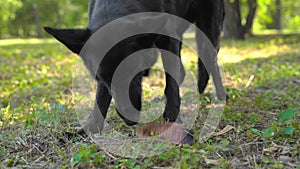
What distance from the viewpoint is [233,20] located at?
12.5m

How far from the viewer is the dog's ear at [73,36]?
8.11 feet

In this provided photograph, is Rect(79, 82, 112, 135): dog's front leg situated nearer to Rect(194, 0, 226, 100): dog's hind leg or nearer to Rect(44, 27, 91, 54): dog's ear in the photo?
Rect(44, 27, 91, 54): dog's ear

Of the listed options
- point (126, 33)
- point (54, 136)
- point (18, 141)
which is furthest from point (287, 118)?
point (18, 141)

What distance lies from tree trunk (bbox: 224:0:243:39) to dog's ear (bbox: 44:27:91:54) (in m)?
10.1

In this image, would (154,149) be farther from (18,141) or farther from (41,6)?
(41,6)

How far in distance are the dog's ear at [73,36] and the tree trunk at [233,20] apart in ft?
33.1

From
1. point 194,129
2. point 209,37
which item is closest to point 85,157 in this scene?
point 194,129

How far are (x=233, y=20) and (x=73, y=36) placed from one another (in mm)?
10755

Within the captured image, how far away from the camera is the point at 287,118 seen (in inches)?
110

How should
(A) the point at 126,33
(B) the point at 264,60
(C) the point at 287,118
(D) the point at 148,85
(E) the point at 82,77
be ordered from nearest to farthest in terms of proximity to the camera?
(A) the point at 126,33 < (C) the point at 287,118 < (D) the point at 148,85 < (E) the point at 82,77 < (B) the point at 264,60

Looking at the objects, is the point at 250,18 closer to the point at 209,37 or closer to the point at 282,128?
the point at 209,37

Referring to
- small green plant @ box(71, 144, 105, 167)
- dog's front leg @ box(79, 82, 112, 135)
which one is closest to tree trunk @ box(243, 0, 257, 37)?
dog's front leg @ box(79, 82, 112, 135)

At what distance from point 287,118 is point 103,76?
1.52 m

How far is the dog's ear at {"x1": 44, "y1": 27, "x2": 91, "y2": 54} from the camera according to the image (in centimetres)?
247
